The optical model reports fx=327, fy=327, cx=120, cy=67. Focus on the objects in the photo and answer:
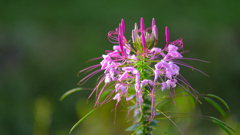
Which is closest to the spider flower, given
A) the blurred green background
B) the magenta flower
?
the magenta flower

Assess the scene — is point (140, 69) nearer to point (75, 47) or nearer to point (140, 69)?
point (140, 69)

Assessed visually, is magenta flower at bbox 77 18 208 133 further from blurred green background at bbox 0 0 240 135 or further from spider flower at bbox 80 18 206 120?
blurred green background at bbox 0 0 240 135

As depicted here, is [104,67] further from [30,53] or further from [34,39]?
[34,39]

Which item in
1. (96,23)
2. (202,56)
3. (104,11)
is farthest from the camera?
(104,11)

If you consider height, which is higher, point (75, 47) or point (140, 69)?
point (140, 69)

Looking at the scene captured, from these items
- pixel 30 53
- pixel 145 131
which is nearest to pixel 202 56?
pixel 30 53

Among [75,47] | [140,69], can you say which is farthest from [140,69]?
[75,47]

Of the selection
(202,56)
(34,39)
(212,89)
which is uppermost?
(34,39)

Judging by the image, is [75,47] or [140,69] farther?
[75,47]
